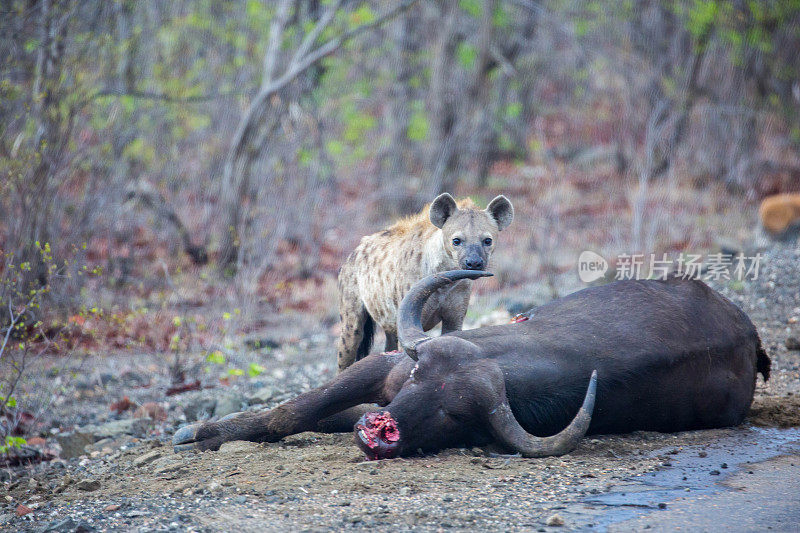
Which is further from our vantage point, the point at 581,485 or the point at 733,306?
the point at 733,306

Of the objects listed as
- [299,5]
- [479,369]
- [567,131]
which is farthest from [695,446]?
[567,131]

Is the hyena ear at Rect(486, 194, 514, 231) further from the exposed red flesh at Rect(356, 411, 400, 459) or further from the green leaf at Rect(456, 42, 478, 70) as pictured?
the green leaf at Rect(456, 42, 478, 70)

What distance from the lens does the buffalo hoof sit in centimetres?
519

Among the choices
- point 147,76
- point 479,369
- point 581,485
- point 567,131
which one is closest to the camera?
point 581,485

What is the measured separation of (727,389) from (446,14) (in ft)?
36.7

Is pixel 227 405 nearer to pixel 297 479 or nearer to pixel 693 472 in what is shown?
pixel 297 479

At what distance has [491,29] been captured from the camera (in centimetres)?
1484

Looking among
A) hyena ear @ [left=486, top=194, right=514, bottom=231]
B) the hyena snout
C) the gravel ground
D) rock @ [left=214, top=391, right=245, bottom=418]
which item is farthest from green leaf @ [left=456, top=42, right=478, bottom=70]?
the hyena snout

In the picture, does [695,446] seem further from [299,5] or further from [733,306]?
[299,5]

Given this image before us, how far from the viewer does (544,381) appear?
4895 millimetres

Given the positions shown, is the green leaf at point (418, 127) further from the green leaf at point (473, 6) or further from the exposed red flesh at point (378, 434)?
the exposed red flesh at point (378, 434)

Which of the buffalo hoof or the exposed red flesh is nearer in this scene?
the exposed red flesh

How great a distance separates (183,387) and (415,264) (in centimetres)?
302

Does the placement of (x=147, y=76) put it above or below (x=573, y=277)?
above
